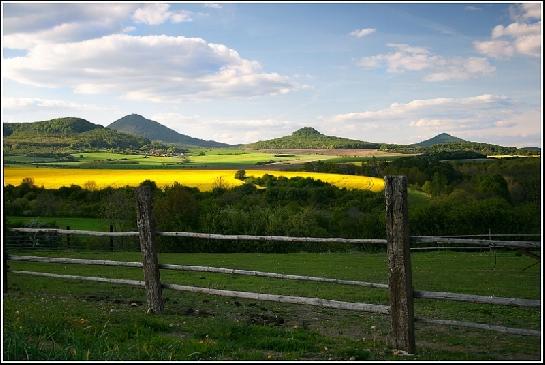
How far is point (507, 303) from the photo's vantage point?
5.70 m

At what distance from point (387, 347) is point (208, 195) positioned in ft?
163

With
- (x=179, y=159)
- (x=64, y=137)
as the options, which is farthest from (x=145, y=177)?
(x=64, y=137)

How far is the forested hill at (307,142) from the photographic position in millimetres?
51906

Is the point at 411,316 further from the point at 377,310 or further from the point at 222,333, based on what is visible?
the point at 222,333

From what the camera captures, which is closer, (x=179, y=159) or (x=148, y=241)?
(x=148, y=241)

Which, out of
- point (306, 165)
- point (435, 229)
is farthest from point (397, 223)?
point (306, 165)

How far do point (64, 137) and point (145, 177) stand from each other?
845cm

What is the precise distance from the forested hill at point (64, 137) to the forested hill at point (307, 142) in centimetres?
1345

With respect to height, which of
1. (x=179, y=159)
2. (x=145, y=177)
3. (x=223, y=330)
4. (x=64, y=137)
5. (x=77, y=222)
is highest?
(x=64, y=137)

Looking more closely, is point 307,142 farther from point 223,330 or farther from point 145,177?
point 223,330

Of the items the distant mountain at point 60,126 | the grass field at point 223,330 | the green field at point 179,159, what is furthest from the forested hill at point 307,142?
the grass field at point 223,330

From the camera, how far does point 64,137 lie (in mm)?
51875

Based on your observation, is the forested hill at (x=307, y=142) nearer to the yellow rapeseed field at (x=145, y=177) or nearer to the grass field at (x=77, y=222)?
the yellow rapeseed field at (x=145, y=177)

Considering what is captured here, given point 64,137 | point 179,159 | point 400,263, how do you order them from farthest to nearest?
point 179,159 < point 64,137 < point 400,263
